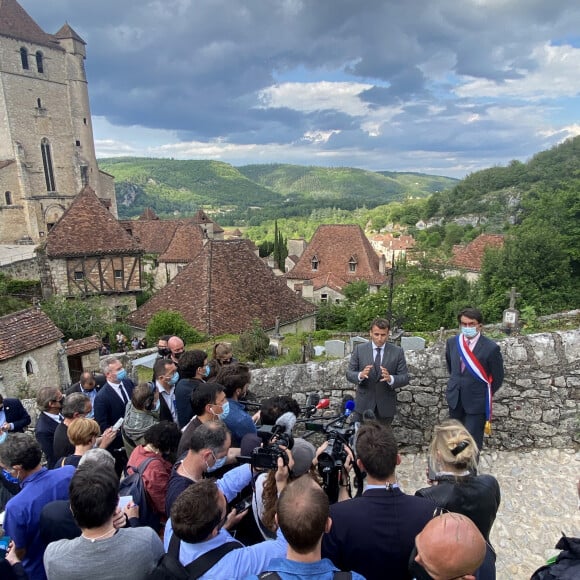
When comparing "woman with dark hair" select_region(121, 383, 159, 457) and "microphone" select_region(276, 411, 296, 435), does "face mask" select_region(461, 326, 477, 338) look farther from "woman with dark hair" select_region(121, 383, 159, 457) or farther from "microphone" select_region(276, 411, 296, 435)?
"woman with dark hair" select_region(121, 383, 159, 457)

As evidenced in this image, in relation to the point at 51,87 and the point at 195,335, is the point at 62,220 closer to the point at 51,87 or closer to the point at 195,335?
the point at 195,335

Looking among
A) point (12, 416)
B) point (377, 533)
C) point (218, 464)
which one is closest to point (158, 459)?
point (218, 464)

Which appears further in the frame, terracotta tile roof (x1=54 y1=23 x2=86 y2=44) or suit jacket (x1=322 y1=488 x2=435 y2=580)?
terracotta tile roof (x1=54 y1=23 x2=86 y2=44)

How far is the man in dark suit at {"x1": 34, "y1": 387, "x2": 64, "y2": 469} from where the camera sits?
4.50 metres

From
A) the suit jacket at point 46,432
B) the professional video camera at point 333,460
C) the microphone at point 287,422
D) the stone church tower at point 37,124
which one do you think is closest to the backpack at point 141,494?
the microphone at point 287,422

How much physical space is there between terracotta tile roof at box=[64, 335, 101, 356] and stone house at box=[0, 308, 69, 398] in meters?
1.01

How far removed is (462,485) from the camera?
8.43ft

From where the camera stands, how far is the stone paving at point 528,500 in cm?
374

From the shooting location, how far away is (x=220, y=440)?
9.75 feet

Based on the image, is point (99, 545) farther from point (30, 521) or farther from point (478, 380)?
point (478, 380)

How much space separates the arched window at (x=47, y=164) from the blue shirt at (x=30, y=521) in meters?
44.1

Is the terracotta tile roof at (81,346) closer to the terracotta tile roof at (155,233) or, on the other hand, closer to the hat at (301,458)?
the hat at (301,458)

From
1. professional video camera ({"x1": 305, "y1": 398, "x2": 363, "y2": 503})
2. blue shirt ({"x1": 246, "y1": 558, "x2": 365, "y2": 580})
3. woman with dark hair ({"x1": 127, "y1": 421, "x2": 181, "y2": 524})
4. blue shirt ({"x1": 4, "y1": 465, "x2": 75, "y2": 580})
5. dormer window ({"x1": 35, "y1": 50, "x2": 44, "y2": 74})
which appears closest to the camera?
blue shirt ({"x1": 246, "y1": 558, "x2": 365, "y2": 580})

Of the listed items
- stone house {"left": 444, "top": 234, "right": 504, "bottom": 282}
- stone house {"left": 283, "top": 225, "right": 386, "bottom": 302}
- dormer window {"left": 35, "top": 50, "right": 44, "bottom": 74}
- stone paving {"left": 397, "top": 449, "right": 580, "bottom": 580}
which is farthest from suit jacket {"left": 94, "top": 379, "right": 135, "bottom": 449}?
dormer window {"left": 35, "top": 50, "right": 44, "bottom": 74}
